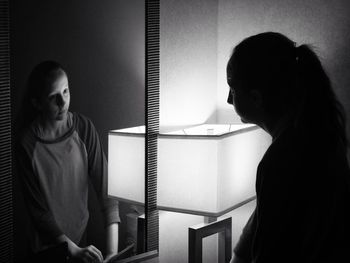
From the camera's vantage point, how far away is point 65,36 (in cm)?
159

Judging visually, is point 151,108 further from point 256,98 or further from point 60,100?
point 256,98

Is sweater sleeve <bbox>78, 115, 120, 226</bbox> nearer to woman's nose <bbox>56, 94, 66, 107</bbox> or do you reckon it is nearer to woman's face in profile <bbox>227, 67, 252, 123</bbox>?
woman's nose <bbox>56, 94, 66, 107</bbox>

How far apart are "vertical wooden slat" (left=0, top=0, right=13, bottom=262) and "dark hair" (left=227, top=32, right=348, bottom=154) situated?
62 cm

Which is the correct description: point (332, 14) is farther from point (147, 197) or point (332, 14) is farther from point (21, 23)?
point (21, 23)

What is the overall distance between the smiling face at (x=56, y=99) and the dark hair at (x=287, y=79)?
1.86ft

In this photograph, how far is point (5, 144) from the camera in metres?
1.44

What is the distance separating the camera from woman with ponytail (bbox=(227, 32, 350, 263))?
114 cm

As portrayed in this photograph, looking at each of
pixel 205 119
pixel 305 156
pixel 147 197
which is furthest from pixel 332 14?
pixel 305 156

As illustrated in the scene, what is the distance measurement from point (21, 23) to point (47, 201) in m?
0.52

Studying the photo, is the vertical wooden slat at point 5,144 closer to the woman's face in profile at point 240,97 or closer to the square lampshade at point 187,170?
the square lampshade at point 187,170

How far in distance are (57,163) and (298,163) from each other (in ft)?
2.53

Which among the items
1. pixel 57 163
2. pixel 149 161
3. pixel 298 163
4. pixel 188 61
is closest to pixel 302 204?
pixel 298 163

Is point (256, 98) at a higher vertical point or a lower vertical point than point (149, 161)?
higher

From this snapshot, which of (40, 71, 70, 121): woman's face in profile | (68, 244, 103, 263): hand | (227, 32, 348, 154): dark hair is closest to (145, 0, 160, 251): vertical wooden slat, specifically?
(68, 244, 103, 263): hand
